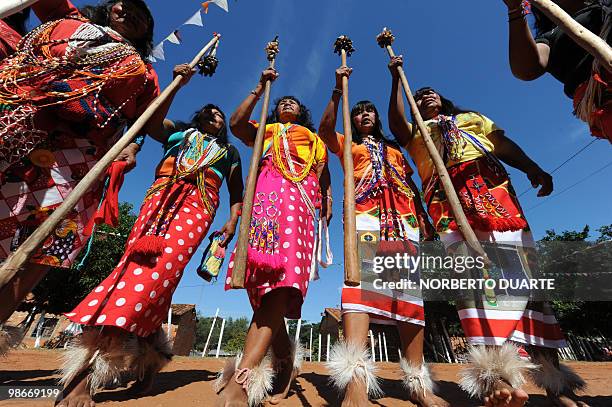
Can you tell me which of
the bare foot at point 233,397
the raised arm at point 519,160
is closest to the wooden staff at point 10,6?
the bare foot at point 233,397

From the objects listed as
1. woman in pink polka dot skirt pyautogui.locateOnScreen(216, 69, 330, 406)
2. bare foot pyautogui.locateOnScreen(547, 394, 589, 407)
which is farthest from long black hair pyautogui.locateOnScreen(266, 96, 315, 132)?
bare foot pyautogui.locateOnScreen(547, 394, 589, 407)

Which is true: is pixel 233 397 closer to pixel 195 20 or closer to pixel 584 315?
pixel 195 20

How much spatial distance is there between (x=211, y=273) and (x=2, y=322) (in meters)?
1.34

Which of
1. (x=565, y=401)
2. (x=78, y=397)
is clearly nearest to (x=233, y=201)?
(x=78, y=397)

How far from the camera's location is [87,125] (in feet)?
7.54

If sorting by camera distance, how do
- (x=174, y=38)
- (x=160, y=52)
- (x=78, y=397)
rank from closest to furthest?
(x=78, y=397) → (x=160, y=52) → (x=174, y=38)

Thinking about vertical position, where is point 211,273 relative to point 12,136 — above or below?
below

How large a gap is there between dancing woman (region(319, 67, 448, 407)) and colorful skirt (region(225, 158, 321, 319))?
0.39 meters

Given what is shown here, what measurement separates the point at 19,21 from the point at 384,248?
3.17 m

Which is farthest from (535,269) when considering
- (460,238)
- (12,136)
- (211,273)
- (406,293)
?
(12,136)

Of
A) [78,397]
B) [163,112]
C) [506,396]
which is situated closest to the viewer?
[506,396]

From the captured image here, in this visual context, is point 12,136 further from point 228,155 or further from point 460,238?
point 460,238

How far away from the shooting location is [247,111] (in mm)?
2865

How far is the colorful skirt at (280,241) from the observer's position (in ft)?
7.32
